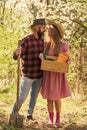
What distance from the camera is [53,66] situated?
21.8 ft

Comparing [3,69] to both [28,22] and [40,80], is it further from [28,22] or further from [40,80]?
[40,80]

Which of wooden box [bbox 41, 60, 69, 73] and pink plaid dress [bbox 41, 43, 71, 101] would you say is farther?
pink plaid dress [bbox 41, 43, 71, 101]

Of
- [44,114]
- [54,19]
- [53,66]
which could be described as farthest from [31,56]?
[54,19]

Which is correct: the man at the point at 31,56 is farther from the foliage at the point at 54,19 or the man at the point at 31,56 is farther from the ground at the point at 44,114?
the foliage at the point at 54,19

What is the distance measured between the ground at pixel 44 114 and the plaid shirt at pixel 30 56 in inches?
36.9

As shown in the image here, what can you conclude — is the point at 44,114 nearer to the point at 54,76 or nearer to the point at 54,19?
the point at 54,76

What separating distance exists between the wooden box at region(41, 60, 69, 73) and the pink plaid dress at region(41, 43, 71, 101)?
0.14m

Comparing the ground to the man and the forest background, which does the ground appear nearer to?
the forest background

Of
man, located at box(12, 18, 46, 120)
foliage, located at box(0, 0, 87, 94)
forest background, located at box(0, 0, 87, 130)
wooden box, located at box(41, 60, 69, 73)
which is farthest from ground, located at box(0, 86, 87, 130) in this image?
wooden box, located at box(41, 60, 69, 73)

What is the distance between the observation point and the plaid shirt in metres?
6.75

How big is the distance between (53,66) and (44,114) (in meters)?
→ 1.89

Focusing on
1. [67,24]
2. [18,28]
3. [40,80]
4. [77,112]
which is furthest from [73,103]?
[18,28]

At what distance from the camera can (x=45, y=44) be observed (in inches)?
271

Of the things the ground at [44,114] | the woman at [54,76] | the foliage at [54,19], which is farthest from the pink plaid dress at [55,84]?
the foliage at [54,19]
